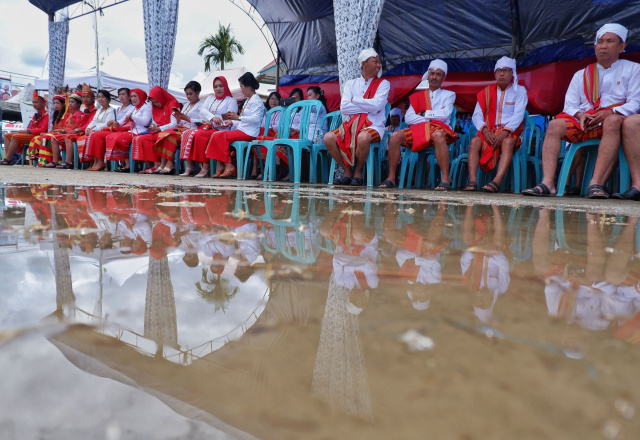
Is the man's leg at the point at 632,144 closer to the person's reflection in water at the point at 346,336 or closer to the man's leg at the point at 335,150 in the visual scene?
the man's leg at the point at 335,150

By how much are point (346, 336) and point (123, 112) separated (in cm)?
650

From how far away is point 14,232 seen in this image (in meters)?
0.77

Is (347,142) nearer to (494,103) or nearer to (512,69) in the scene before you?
(494,103)

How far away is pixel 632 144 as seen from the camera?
2.66 metres

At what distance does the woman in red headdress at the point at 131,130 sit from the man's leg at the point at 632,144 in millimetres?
5088

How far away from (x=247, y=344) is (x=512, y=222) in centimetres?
113

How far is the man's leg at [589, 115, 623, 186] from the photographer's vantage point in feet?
8.80

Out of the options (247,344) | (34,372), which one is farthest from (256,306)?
(34,372)

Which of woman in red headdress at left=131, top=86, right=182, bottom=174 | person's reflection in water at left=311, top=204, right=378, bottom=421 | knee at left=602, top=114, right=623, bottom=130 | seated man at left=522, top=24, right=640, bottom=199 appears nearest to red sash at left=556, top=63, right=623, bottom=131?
seated man at left=522, top=24, right=640, bottom=199

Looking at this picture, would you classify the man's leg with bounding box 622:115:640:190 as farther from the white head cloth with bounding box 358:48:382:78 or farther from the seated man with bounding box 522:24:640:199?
the white head cloth with bounding box 358:48:382:78

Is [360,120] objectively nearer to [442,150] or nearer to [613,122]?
[442,150]

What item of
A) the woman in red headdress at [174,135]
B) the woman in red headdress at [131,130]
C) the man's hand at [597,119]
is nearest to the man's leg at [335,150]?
the man's hand at [597,119]

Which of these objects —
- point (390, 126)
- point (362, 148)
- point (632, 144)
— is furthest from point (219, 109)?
point (632, 144)

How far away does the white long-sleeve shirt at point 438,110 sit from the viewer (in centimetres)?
378
